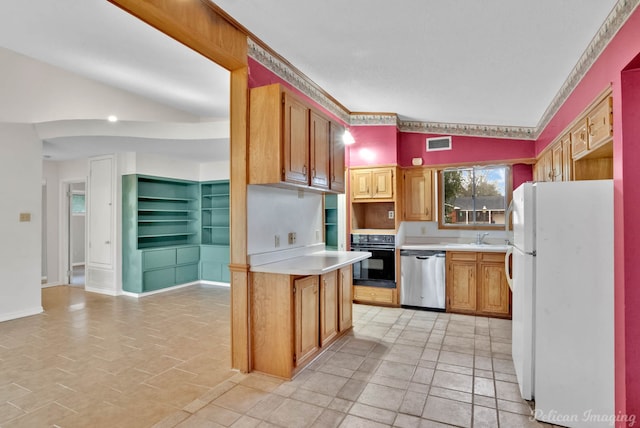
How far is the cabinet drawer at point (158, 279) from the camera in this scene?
5883mm

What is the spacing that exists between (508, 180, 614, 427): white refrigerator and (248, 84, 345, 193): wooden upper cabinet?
6.05 feet

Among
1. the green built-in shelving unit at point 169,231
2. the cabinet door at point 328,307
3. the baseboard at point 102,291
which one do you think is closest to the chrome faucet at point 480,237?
the cabinet door at point 328,307

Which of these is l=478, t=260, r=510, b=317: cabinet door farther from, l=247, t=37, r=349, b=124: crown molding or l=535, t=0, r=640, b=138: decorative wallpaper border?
l=247, t=37, r=349, b=124: crown molding

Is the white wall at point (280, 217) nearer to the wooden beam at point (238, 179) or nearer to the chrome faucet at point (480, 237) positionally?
the wooden beam at point (238, 179)

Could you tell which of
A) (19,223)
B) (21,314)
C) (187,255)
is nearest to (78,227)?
(187,255)

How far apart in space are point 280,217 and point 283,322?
3.54 feet

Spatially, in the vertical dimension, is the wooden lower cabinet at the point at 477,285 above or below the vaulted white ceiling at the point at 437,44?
below

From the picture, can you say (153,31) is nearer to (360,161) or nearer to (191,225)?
(360,161)

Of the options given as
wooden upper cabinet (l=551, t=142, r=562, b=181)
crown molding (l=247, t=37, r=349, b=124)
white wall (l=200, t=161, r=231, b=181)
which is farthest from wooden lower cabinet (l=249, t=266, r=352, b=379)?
white wall (l=200, t=161, r=231, b=181)

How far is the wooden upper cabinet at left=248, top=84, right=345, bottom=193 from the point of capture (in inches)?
110

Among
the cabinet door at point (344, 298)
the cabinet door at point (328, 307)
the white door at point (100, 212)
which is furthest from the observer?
the white door at point (100, 212)

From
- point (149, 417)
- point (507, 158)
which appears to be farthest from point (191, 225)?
point (507, 158)

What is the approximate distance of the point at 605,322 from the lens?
83.2 inches

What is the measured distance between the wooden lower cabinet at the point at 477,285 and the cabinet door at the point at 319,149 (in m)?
2.28
